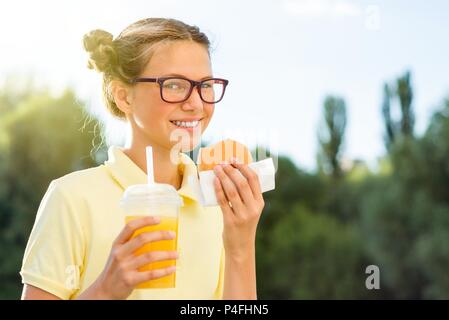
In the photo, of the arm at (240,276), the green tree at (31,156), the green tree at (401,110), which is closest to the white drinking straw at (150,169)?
the arm at (240,276)

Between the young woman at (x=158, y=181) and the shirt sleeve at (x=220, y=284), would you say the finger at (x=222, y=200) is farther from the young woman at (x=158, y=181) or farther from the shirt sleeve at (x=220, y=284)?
the shirt sleeve at (x=220, y=284)

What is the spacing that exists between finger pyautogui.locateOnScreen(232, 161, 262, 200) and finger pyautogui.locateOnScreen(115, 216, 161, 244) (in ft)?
0.89

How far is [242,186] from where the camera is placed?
157 centimetres

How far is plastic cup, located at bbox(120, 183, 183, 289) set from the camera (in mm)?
1495

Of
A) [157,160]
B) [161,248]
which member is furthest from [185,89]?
[161,248]

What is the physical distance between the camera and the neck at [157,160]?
72.7 inches

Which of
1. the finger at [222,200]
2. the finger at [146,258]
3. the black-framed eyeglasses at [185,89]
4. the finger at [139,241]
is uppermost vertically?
the black-framed eyeglasses at [185,89]

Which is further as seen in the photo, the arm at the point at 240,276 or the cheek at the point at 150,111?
the cheek at the point at 150,111

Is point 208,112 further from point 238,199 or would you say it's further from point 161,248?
point 161,248

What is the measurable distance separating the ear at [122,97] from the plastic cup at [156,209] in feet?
1.42

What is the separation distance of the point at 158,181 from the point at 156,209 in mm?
349

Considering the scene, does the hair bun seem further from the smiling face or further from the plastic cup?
the plastic cup

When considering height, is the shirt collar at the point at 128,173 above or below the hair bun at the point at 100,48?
below

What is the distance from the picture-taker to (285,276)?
27.6 metres
